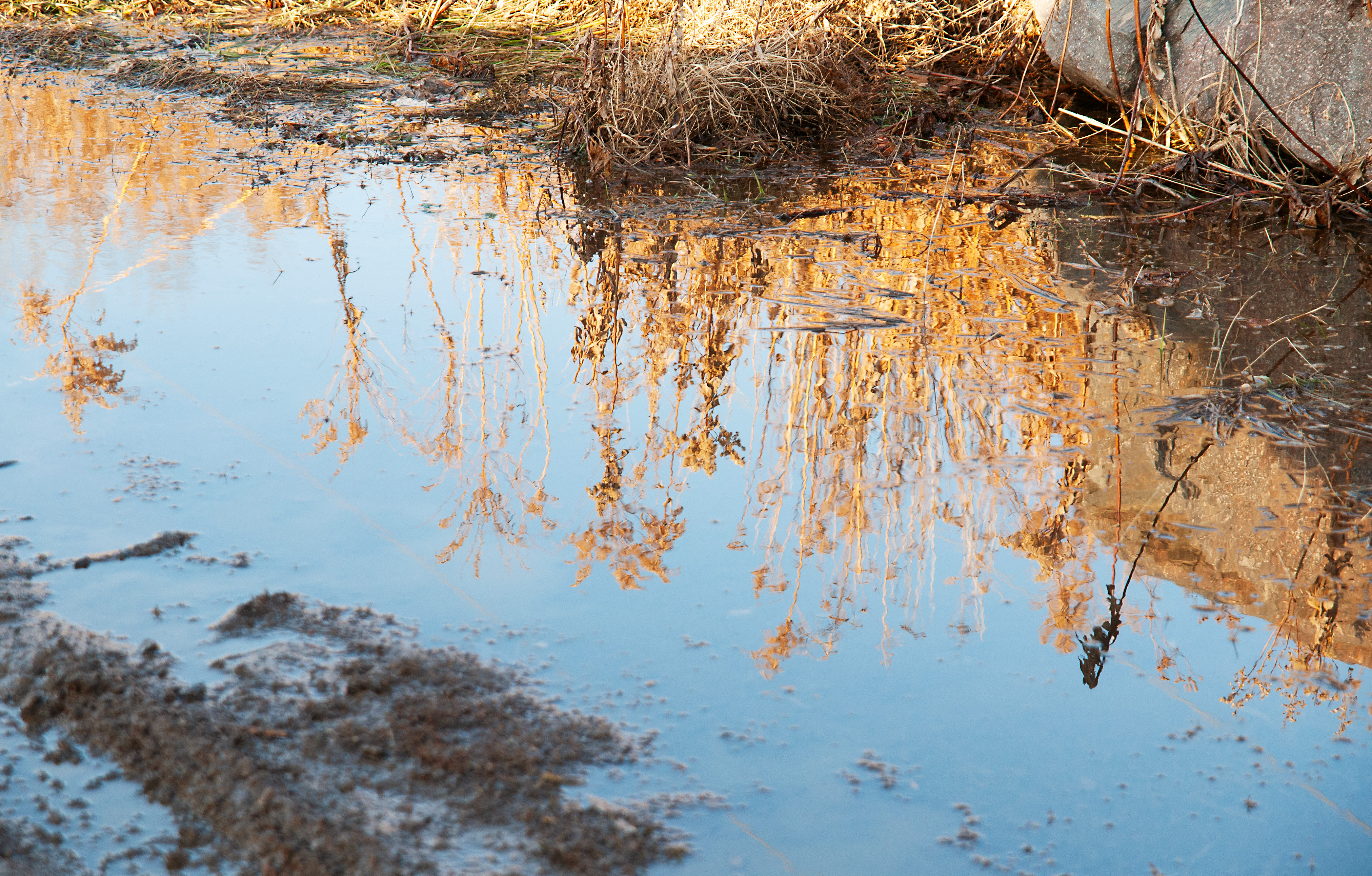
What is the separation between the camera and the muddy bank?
1575 mm

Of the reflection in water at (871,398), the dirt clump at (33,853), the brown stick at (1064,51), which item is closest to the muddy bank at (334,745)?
the dirt clump at (33,853)

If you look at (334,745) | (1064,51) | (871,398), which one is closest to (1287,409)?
(871,398)

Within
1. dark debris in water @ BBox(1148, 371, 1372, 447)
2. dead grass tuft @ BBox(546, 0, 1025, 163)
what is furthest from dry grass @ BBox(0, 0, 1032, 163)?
dark debris in water @ BBox(1148, 371, 1372, 447)

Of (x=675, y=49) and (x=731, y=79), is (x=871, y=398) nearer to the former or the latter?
(x=731, y=79)

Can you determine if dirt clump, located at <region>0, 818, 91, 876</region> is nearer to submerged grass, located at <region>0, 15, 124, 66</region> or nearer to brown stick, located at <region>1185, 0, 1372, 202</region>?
brown stick, located at <region>1185, 0, 1372, 202</region>

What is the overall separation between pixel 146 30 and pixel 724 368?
6876mm

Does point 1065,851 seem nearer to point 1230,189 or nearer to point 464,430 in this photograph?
point 464,430

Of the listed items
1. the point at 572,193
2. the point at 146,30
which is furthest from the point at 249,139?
the point at 146,30

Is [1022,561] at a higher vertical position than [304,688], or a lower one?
higher

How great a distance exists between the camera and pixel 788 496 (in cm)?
255

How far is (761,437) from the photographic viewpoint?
2.81m

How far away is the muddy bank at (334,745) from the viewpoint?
1.58m

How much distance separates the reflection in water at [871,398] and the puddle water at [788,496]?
0.01m

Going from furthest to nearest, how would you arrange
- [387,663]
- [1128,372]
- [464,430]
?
[1128,372] < [464,430] < [387,663]
